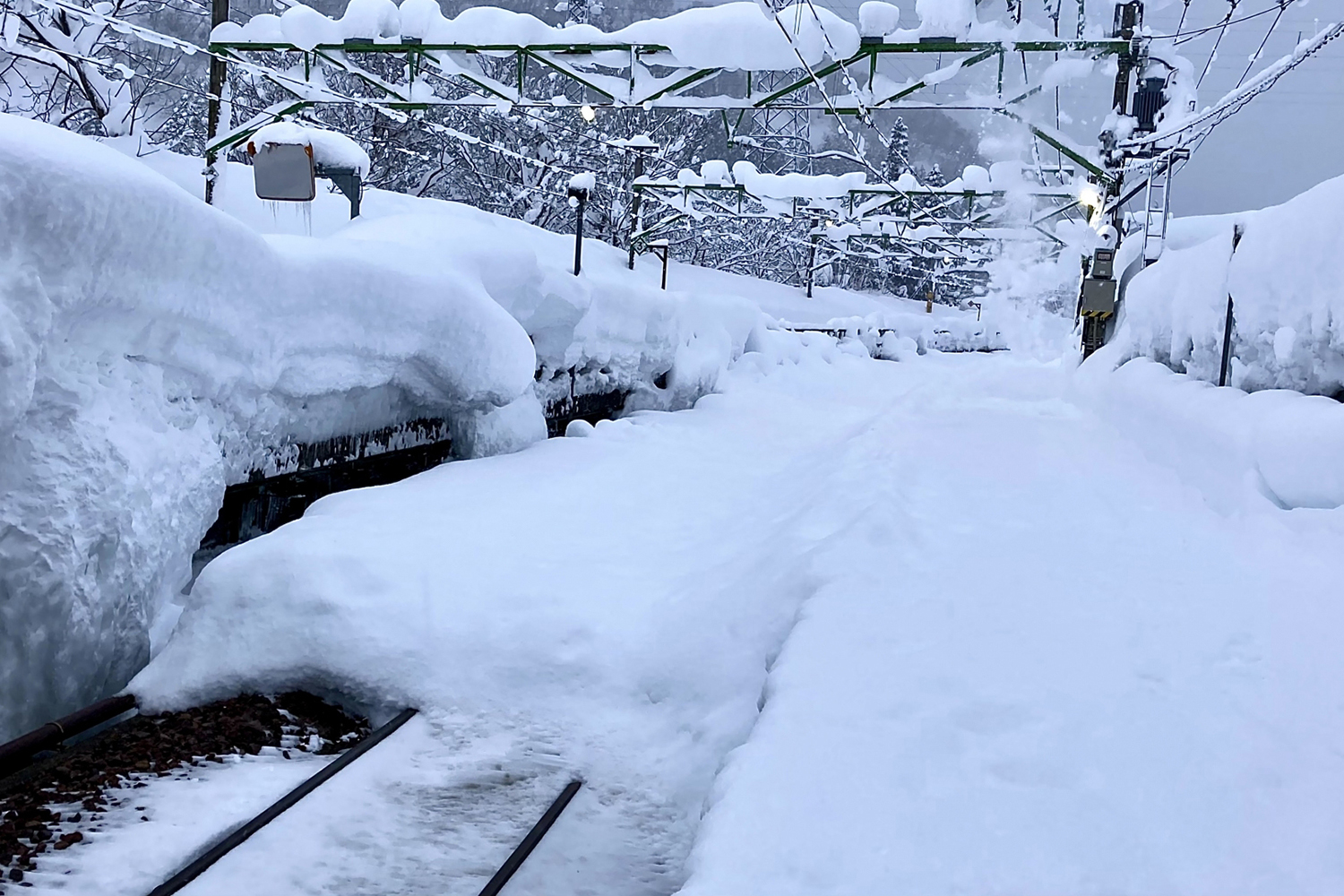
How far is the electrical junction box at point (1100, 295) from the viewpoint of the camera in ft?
47.9

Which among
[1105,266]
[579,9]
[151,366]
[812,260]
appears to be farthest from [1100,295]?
[579,9]

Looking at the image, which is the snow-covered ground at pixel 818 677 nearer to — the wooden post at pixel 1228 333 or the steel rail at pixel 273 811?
the steel rail at pixel 273 811

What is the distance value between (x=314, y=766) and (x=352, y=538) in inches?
59.1

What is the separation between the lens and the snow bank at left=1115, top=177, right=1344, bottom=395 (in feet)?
17.0

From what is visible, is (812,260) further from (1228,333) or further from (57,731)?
(57,731)

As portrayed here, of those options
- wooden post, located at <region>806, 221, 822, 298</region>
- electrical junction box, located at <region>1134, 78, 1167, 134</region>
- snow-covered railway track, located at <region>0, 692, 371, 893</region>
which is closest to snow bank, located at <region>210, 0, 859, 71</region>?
electrical junction box, located at <region>1134, 78, 1167, 134</region>

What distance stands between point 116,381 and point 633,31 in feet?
27.4

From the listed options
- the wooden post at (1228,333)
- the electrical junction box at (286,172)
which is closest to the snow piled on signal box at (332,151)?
the electrical junction box at (286,172)

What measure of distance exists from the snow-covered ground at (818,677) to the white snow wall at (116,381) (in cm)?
35

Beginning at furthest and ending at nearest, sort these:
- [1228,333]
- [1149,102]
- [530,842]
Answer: [1149,102] → [1228,333] → [530,842]

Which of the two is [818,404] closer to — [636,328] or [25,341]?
[636,328]

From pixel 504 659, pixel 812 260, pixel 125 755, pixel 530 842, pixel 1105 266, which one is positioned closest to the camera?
pixel 530 842

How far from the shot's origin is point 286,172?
9688mm

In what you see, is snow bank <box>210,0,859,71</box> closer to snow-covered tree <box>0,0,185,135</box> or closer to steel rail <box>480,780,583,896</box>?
snow-covered tree <box>0,0,185,135</box>
